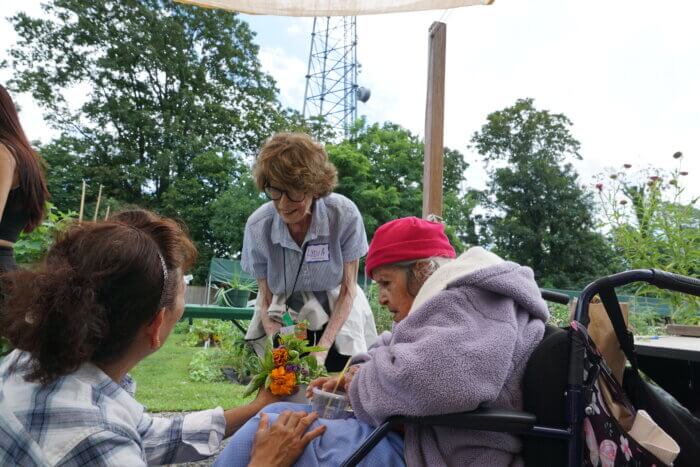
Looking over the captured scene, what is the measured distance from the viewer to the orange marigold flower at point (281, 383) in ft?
5.32

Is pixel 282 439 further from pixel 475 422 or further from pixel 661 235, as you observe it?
pixel 661 235

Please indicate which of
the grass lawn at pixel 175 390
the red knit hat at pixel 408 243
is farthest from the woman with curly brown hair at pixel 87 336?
the grass lawn at pixel 175 390

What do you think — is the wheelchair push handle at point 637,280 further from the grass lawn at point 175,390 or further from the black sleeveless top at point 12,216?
the grass lawn at point 175,390

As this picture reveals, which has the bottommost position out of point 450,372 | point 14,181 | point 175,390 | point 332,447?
point 175,390

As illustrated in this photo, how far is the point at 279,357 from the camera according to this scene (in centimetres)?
168

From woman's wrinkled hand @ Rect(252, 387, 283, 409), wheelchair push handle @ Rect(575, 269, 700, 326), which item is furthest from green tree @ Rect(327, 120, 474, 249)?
wheelchair push handle @ Rect(575, 269, 700, 326)

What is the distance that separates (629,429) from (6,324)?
1.43 m

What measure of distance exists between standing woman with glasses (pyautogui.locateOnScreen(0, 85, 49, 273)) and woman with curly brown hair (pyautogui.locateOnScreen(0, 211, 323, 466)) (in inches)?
44.9

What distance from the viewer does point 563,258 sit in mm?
18891

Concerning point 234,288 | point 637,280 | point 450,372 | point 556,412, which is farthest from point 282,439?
point 234,288

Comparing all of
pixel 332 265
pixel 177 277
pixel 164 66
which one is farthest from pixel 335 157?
pixel 177 277

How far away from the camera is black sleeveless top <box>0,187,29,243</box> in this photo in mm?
2168

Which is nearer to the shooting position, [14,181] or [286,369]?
[286,369]

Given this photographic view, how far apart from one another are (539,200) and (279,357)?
70.1ft
